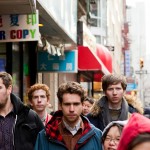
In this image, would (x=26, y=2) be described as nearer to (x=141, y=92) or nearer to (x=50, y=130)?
(x=50, y=130)

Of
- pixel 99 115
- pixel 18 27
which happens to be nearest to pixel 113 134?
pixel 99 115

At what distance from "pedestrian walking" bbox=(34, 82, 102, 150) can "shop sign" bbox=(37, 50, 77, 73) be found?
34.3 feet

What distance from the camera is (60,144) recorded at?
4.30m

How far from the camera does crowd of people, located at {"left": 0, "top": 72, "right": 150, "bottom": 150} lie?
14.2 feet

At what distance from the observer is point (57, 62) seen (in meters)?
15.3

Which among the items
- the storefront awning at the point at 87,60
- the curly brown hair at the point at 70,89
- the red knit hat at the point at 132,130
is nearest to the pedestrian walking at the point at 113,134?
the curly brown hair at the point at 70,89

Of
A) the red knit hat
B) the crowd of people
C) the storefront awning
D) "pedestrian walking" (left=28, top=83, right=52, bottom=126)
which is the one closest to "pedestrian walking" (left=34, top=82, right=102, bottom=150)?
the crowd of people

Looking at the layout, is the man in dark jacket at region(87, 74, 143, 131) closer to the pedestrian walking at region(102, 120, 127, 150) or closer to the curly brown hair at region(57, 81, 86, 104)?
the curly brown hair at region(57, 81, 86, 104)

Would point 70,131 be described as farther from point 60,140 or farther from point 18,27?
point 18,27

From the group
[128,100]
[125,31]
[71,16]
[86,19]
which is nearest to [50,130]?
[128,100]

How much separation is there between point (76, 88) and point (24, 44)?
865 centimetres

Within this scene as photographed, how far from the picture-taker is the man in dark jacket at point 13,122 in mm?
4938

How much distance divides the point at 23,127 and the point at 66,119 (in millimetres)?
817

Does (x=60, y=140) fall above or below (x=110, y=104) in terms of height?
below
